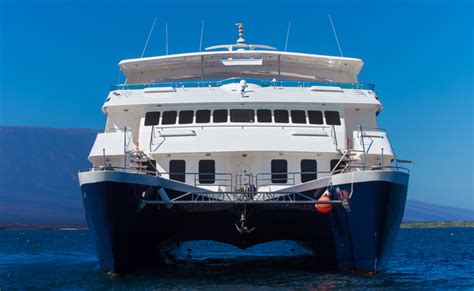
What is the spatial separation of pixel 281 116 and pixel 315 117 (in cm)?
103

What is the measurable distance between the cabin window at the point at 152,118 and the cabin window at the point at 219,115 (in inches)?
67.1

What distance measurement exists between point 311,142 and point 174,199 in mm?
4627

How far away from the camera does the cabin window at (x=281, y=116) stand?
834 inches

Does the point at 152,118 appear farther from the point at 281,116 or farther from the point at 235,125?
the point at 281,116

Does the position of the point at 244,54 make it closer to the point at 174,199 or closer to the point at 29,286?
the point at 174,199

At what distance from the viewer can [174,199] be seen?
17375 millimetres

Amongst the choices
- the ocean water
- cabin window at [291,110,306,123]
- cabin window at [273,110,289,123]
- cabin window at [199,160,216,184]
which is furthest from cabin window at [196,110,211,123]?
the ocean water

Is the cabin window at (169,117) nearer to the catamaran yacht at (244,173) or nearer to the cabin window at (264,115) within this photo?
the catamaran yacht at (244,173)

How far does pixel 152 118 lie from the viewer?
70.1 ft

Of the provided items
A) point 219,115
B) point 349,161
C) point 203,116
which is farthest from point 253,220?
point 203,116

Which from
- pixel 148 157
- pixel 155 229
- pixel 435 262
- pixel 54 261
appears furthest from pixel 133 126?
pixel 435 262

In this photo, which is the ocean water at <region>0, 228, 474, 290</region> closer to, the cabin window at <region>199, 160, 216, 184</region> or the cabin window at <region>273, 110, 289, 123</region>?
the cabin window at <region>199, 160, 216, 184</region>

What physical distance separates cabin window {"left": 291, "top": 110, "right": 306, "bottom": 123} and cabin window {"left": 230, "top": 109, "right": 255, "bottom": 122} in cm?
121

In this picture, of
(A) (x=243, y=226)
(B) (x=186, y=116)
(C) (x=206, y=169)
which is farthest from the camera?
(B) (x=186, y=116)
